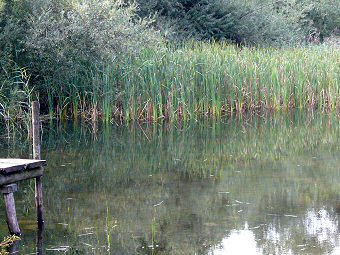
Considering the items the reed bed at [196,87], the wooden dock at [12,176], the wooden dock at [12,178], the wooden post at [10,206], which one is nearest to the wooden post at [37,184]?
the wooden dock at [12,176]

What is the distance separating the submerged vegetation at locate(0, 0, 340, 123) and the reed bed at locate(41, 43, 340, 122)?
24 mm

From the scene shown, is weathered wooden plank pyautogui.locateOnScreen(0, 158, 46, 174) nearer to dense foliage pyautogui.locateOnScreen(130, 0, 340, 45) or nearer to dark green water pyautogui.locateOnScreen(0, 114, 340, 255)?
dark green water pyautogui.locateOnScreen(0, 114, 340, 255)

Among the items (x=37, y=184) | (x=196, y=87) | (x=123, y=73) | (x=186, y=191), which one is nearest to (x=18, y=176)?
(x=37, y=184)

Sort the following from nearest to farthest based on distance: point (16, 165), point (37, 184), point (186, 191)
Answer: point (16, 165) → point (37, 184) → point (186, 191)

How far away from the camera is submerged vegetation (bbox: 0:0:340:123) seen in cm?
1555

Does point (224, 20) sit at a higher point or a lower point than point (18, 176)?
higher

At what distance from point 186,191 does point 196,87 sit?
7681mm

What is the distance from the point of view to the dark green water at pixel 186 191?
23.8 feet

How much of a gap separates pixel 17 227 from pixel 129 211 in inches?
62.0

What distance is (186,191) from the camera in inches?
375

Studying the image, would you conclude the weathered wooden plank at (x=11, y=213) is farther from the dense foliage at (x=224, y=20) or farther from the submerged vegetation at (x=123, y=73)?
the dense foliage at (x=224, y=20)

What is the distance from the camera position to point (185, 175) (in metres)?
10.7

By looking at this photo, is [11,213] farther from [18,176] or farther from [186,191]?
[186,191]

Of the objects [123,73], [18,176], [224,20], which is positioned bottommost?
[18,176]
